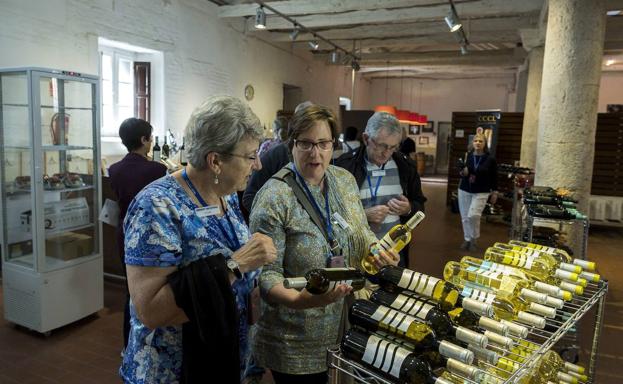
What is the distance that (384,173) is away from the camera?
293 cm

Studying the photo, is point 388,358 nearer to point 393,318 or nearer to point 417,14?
point 393,318

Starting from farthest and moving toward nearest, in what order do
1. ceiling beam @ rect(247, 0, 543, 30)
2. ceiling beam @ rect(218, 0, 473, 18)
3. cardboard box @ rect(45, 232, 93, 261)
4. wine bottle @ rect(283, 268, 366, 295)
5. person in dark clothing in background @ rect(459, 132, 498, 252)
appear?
1. ceiling beam @ rect(218, 0, 473, 18)
2. ceiling beam @ rect(247, 0, 543, 30)
3. person in dark clothing in background @ rect(459, 132, 498, 252)
4. cardboard box @ rect(45, 232, 93, 261)
5. wine bottle @ rect(283, 268, 366, 295)

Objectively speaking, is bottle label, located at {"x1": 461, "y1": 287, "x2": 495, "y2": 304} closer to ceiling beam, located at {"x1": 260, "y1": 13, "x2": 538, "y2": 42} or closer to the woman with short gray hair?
the woman with short gray hair

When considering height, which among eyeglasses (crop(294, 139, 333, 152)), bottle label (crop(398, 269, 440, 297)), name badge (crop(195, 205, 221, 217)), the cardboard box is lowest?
the cardboard box

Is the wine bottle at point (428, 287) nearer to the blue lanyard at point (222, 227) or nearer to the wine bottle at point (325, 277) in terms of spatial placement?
the wine bottle at point (325, 277)

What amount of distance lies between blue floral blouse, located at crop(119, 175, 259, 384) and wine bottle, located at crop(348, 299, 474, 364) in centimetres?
45

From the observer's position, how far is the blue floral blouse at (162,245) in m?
1.26

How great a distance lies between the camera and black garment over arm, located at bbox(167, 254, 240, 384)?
4.11 ft

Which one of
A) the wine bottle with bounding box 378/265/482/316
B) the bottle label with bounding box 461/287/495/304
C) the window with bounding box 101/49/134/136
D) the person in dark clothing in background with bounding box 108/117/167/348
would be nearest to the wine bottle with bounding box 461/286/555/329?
the bottle label with bounding box 461/287/495/304

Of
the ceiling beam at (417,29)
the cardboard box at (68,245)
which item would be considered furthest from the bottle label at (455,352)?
the ceiling beam at (417,29)

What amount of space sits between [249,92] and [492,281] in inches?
356

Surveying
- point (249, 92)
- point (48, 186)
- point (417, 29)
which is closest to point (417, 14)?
point (417, 29)

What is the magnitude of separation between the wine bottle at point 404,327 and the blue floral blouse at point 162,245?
447mm

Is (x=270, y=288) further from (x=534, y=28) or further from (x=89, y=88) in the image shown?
(x=534, y=28)
